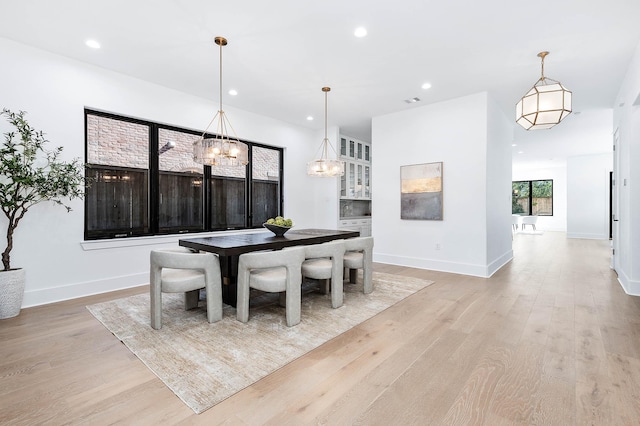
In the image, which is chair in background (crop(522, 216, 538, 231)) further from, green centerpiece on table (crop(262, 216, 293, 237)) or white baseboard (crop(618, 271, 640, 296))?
green centerpiece on table (crop(262, 216, 293, 237))

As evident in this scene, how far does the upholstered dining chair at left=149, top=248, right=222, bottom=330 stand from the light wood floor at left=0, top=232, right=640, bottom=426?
1.59 ft

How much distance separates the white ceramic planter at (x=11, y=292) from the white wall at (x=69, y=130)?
365 mm

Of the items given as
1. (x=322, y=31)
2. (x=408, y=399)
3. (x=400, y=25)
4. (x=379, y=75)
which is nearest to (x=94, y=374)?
(x=408, y=399)

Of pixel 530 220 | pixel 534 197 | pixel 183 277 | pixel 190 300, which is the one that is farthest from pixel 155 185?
pixel 534 197

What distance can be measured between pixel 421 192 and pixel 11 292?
5600 mm

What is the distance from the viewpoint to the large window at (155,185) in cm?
411

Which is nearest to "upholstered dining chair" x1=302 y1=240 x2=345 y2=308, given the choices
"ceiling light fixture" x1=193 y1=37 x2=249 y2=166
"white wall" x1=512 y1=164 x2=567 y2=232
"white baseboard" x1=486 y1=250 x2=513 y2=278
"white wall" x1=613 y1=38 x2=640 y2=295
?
"ceiling light fixture" x1=193 y1=37 x2=249 y2=166

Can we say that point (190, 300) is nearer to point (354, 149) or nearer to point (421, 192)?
point (421, 192)

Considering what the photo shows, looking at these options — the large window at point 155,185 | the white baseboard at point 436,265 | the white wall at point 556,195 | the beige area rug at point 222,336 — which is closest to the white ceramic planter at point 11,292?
the beige area rug at point 222,336

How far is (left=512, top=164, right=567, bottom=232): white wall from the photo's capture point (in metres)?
13.0

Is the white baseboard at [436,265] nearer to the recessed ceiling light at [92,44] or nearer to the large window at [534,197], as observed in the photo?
the recessed ceiling light at [92,44]

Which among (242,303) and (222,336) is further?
(242,303)

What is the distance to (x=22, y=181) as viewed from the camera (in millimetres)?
3115

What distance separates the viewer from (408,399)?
1810mm
